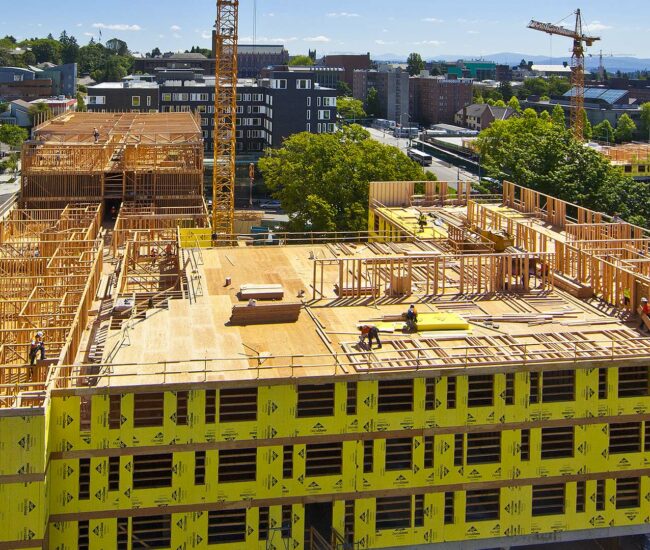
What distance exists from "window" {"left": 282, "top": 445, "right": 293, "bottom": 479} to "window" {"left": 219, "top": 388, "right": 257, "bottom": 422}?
1690 millimetres

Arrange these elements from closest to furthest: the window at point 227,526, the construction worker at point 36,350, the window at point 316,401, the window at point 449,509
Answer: the window at point 227,526
the window at point 316,401
the construction worker at point 36,350
the window at point 449,509

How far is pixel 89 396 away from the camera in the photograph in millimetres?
29594

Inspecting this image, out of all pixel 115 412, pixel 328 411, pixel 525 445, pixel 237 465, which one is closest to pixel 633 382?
pixel 525 445

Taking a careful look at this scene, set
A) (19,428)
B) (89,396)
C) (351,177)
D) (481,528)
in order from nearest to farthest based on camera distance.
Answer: (19,428)
(89,396)
(481,528)
(351,177)

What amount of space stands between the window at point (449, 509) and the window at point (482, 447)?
156 centimetres

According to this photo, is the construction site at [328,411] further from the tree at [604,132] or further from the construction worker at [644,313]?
the tree at [604,132]

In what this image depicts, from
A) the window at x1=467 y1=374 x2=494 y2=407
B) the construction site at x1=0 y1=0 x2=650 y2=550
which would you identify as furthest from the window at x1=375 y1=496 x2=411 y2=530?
the window at x1=467 y1=374 x2=494 y2=407

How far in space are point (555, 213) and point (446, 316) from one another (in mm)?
23314

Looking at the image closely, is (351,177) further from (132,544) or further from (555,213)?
(132,544)

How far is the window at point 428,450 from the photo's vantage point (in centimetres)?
3247

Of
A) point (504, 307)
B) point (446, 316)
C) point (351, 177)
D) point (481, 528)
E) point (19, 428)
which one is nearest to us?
point (19, 428)

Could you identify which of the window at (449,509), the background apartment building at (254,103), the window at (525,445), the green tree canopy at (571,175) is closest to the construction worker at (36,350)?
the window at (449,509)

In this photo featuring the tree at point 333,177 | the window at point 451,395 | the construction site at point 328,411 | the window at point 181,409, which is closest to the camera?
the construction site at point 328,411

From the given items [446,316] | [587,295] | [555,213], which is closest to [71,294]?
[446,316]
